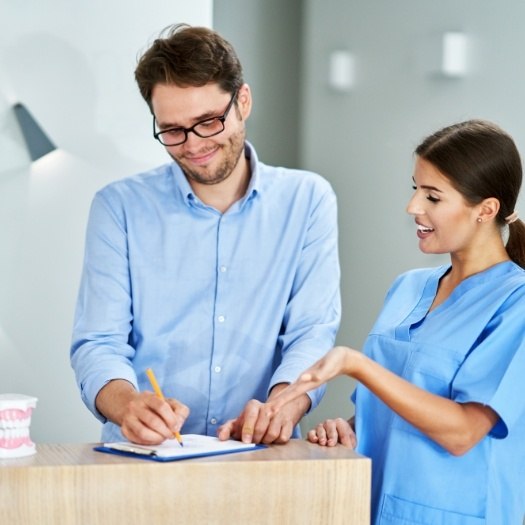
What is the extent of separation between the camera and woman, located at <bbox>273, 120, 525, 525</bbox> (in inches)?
66.1

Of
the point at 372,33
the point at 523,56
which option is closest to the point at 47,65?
the point at 372,33

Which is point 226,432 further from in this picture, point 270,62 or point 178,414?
point 270,62

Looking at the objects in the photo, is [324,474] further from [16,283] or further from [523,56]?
[523,56]

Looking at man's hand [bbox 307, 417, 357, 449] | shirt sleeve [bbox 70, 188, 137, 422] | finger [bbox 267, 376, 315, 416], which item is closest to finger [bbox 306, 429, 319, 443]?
man's hand [bbox 307, 417, 357, 449]

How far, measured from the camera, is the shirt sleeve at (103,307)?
1.98 metres

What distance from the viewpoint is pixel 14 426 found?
1531 millimetres

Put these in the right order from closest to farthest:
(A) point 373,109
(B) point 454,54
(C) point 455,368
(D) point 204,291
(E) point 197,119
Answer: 1. (C) point 455,368
2. (E) point 197,119
3. (D) point 204,291
4. (B) point 454,54
5. (A) point 373,109

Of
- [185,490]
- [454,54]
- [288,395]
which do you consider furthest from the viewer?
[454,54]

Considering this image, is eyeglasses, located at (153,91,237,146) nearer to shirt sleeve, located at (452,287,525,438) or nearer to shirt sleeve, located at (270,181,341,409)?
shirt sleeve, located at (270,181,341,409)

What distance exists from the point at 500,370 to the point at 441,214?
32 centimetres

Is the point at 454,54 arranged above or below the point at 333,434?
above

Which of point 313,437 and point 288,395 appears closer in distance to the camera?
point 288,395

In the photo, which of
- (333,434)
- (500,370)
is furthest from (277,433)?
(500,370)

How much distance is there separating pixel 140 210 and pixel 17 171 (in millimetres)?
833
